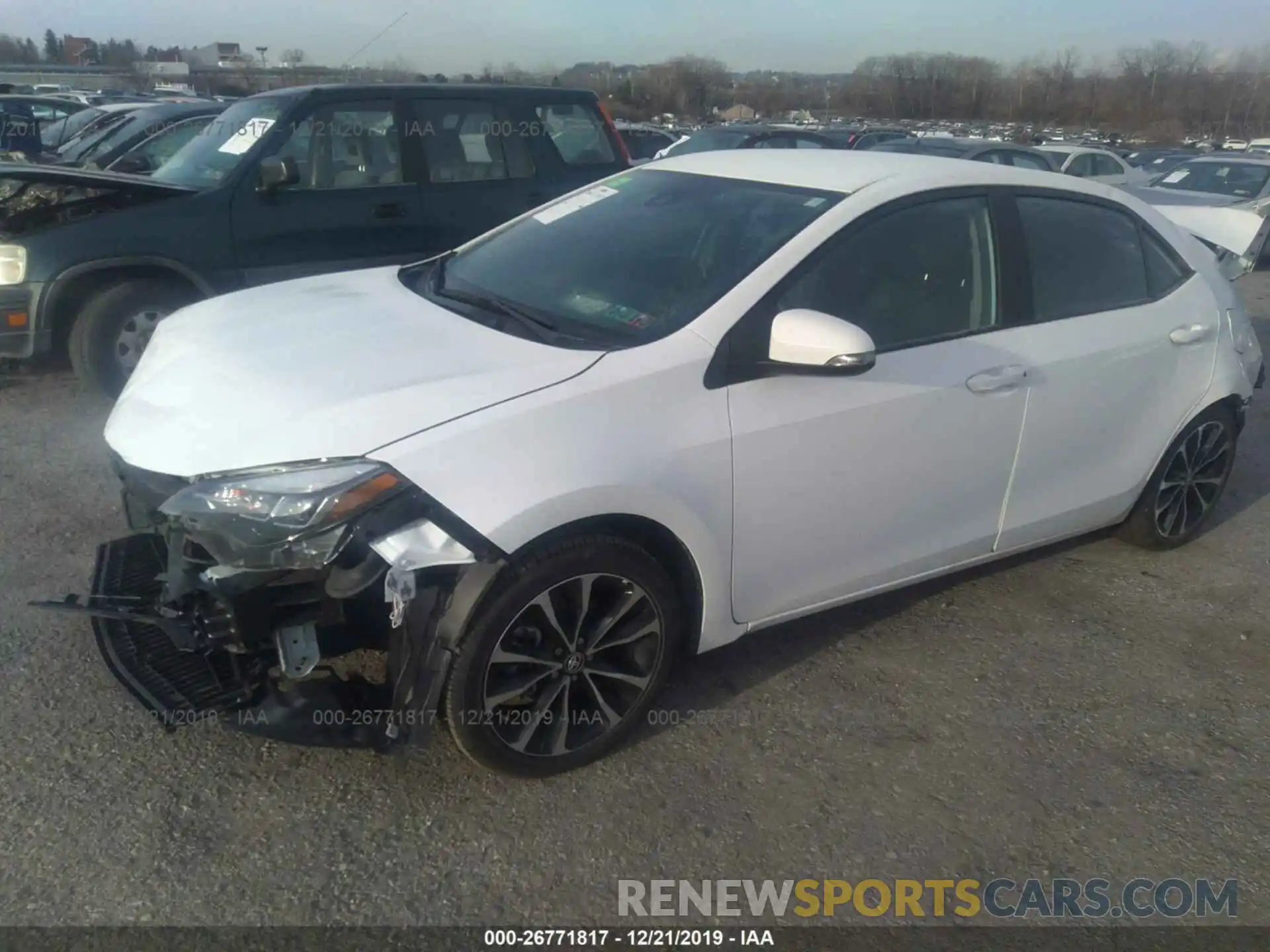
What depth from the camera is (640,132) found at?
2050 centimetres

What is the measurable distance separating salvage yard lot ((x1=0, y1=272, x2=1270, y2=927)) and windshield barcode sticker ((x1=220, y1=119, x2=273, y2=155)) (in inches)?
129

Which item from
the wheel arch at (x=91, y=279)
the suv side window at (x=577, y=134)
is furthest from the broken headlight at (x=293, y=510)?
the suv side window at (x=577, y=134)

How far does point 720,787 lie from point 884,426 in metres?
1.22

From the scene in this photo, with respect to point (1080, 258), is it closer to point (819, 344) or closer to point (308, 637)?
point (819, 344)

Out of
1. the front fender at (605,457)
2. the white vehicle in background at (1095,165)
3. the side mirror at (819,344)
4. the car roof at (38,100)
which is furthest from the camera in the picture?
the car roof at (38,100)

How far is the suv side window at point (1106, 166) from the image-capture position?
15.7 m

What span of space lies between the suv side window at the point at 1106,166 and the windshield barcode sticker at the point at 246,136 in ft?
43.6

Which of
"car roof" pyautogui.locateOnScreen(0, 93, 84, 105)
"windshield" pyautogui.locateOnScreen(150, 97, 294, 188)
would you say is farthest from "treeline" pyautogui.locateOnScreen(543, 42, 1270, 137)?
"windshield" pyautogui.locateOnScreen(150, 97, 294, 188)

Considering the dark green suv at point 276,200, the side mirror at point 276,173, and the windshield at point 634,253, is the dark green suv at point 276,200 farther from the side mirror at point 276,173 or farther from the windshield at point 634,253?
the windshield at point 634,253

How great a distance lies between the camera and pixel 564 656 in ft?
9.24

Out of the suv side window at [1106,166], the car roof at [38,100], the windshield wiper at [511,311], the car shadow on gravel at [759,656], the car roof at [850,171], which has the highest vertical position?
the car roof at [38,100]

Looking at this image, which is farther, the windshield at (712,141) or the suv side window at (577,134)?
the windshield at (712,141)

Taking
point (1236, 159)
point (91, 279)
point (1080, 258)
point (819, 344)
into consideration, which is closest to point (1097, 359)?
point (1080, 258)

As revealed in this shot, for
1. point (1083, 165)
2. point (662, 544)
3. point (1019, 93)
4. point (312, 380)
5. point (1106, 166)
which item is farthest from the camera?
point (1019, 93)
